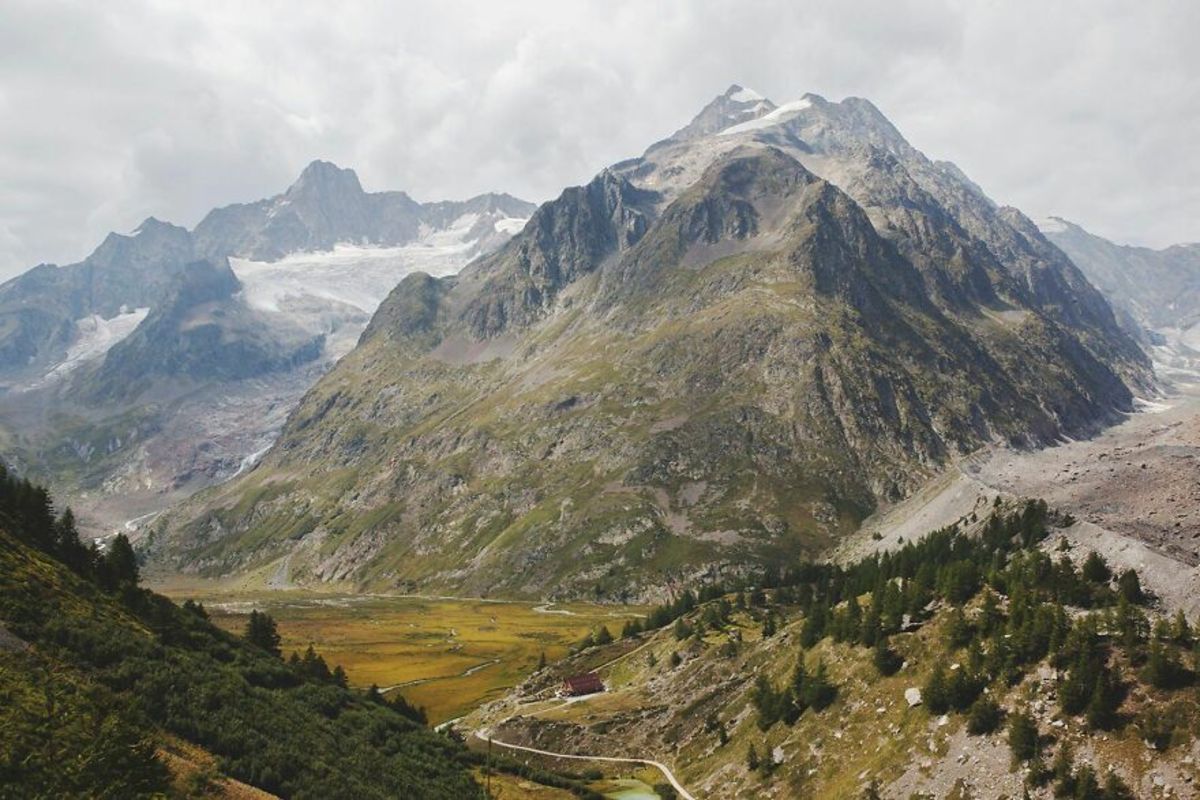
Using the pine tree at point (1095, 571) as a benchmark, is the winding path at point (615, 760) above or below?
below

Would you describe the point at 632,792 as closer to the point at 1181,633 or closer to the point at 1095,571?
the point at 1095,571

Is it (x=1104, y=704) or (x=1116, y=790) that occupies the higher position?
(x=1104, y=704)

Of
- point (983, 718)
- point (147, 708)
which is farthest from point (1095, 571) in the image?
point (147, 708)

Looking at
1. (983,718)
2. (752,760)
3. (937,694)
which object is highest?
(937,694)

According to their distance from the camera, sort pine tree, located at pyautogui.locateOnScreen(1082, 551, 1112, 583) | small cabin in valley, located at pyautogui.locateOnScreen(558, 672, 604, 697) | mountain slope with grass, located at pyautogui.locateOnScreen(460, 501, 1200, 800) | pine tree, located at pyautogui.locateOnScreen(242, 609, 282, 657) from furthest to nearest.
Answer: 1. small cabin in valley, located at pyautogui.locateOnScreen(558, 672, 604, 697)
2. pine tree, located at pyautogui.locateOnScreen(242, 609, 282, 657)
3. pine tree, located at pyautogui.locateOnScreen(1082, 551, 1112, 583)
4. mountain slope with grass, located at pyautogui.locateOnScreen(460, 501, 1200, 800)

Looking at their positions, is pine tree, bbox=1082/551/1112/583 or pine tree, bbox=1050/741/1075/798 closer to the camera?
pine tree, bbox=1050/741/1075/798

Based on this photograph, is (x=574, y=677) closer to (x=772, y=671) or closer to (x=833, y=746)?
(x=772, y=671)

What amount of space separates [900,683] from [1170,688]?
24031mm

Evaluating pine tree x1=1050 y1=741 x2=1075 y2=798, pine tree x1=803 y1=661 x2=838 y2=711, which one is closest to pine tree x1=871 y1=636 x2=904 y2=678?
pine tree x1=803 y1=661 x2=838 y2=711

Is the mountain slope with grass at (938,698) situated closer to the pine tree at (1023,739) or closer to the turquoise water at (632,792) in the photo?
the pine tree at (1023,739)

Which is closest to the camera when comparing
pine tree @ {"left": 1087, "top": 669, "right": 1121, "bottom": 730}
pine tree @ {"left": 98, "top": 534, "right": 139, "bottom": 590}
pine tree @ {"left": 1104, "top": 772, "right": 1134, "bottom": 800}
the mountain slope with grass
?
pine tree @ {"left": 1104, "top": 772, "right": 1134, "bottom": 800}

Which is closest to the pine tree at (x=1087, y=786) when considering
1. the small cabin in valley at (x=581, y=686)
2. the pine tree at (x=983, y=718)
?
the pine tree at (x=983, y=718)

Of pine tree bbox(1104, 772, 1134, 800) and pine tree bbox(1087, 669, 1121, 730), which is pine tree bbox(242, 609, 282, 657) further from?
pine tree bbox(1104, 772, 1134, 800)

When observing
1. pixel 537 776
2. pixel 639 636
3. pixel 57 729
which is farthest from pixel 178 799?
pixel 639 636
